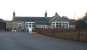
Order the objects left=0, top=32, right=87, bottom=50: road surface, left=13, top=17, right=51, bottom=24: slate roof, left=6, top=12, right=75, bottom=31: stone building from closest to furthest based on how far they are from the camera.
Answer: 1. left=0, top=32, right=87, bottom=50: road surface
2. left=6, top=12, right=75, bottom=31: stone building
3. left=13, top=17, right=51, bottom=24: slate roof

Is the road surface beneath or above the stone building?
beneath

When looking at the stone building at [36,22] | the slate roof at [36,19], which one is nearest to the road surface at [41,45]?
the stone building at [36,22]

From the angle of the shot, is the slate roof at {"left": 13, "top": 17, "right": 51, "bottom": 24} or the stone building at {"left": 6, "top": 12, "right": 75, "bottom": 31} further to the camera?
the slate roof at {"left": 13, "top": 17, "right": 51, "bottom": 24}

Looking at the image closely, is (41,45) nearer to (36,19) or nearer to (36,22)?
(36,22)

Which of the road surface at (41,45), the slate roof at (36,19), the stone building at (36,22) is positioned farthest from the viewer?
the slate roof at (36,19)

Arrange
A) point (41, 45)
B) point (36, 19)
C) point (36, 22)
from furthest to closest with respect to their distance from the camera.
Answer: point (36, 19)
point (36, 22)
point (41, 45)

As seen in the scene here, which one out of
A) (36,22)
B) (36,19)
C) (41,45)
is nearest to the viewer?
(41,45)

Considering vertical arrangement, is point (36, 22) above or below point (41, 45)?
above

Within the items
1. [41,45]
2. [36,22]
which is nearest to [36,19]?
[36,22]

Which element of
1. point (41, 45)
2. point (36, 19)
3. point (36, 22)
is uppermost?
point (36, 19)

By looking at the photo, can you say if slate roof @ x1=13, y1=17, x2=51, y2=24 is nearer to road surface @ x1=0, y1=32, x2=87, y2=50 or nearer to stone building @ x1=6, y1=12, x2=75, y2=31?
stone building @ x1=6, y1=12, x2=75, y2=31

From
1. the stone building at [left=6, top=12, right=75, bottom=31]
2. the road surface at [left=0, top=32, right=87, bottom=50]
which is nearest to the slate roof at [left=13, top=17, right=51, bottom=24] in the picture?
the stone building at [left=6, top=12, right=75, bottom=31]

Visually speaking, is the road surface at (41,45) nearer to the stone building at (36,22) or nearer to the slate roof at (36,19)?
the stone building at (36,22)

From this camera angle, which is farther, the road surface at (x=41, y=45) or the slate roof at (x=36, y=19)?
the slate roof at (x=36, y=19)
